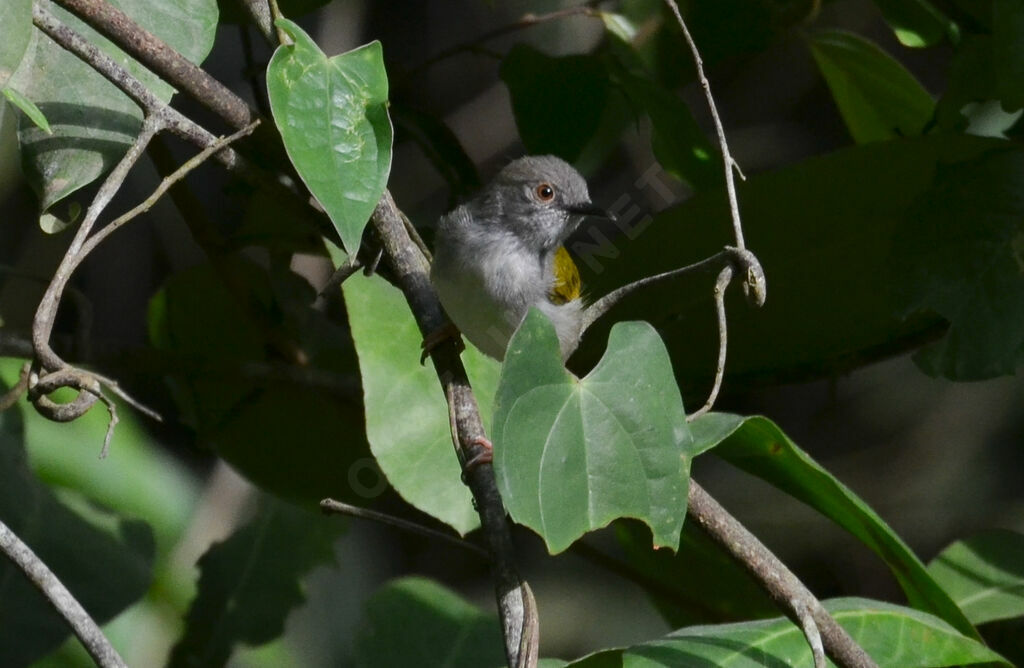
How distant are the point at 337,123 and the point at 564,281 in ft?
4.58

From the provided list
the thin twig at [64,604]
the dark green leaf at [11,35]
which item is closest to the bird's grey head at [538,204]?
the dark green leaf at [11,35]

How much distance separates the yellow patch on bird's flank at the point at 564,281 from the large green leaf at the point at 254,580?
82 centimetres

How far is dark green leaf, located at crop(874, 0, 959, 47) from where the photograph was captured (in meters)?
2.63

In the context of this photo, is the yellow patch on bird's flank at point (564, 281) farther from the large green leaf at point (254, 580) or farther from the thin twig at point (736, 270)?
the thin twig at point (736, 270)

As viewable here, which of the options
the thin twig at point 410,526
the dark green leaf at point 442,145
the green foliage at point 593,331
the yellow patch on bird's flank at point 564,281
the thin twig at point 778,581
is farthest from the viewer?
the yellow patch on bird's flank at point 564,281

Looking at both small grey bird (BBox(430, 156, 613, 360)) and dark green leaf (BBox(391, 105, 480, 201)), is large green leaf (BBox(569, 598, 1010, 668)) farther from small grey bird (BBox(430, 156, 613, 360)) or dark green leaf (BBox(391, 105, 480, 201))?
dark green leaf (BBox(391, 105, 480, 201))

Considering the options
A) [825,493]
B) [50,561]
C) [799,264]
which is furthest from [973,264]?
[50,561]

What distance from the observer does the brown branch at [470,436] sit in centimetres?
163

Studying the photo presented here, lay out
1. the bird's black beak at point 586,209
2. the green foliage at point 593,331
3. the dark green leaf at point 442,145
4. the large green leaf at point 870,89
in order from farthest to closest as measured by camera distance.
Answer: the bird's black beak at point 586,209 < the large green leaf at point 870,89 < the dark green leaf at point 442,145 < the green foliage at point 593,331

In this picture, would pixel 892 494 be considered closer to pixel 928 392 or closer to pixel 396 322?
pixel 928 392

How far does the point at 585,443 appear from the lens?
5.41ft

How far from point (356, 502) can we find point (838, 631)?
1515 millimetres

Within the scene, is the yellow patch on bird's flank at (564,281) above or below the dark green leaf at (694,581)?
above

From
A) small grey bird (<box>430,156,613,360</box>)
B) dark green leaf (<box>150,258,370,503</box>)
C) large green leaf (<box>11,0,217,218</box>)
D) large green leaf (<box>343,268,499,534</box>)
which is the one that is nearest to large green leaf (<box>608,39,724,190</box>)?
small grey bird (<box>430,156,613,360</box>)
